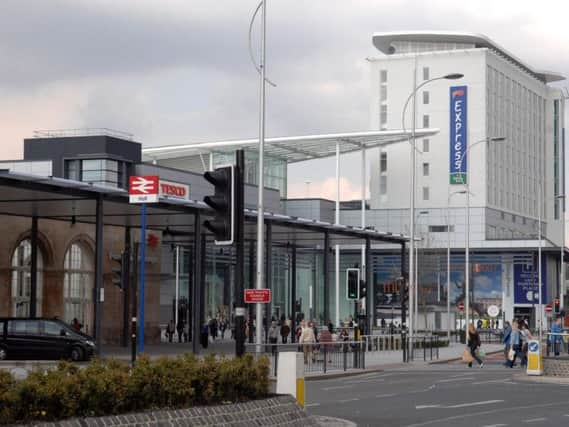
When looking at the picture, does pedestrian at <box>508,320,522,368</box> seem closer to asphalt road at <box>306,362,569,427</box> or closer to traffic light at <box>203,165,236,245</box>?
asphalt road at <box>306,362,569,427</box>

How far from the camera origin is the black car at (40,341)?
42031mm

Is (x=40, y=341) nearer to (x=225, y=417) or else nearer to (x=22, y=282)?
(x=22, y=282)

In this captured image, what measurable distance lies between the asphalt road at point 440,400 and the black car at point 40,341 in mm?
10115

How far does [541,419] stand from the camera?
22.2 meters

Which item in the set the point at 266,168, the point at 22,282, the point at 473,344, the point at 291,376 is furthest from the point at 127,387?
the point at 266,168

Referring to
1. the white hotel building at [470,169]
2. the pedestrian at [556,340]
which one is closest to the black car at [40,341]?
the pedestrian at [556,340]

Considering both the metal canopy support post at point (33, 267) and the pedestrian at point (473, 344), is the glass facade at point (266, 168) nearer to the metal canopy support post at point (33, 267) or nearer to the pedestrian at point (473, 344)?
the metal canopy support post at point (33, 267)

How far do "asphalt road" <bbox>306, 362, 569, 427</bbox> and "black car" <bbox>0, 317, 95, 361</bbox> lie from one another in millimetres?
10115

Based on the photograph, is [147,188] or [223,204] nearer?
[223,204]

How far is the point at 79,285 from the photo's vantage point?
57.7m

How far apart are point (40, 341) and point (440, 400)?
19470 mm

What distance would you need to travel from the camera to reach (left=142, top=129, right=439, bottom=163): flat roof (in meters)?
99.9

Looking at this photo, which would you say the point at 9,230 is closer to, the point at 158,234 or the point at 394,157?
the point at 158,234

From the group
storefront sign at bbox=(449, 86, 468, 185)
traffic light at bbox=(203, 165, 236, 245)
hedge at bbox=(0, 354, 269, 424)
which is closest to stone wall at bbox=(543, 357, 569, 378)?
hedge at bbox=(0, 354, 269, 424)
